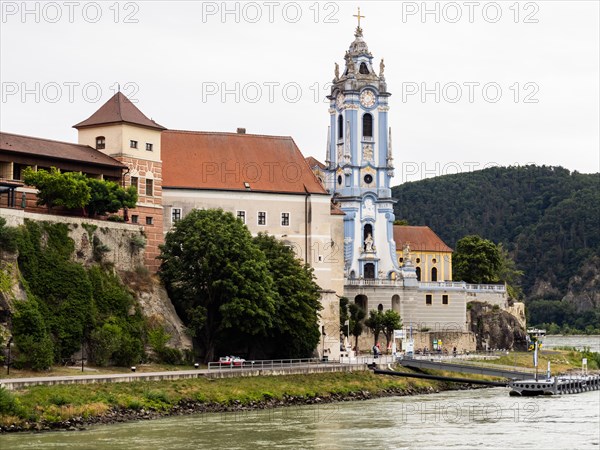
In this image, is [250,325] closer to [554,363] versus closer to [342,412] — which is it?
[342,412]

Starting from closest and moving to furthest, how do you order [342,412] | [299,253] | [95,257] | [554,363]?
[342,412] < [95,257] < [299,253] < [554,363]

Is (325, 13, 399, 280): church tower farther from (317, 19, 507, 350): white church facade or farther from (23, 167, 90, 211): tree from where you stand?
(23, 167, 90, 211): tree

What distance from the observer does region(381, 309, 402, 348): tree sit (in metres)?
105

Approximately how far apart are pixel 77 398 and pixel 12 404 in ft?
13.9

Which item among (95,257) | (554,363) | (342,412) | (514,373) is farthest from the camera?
(554,363)

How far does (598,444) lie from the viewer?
5569 cm

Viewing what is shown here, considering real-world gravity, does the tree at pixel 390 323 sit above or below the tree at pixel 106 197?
below

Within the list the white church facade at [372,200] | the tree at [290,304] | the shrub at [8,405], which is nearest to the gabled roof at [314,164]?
the white church facade at [372,200]

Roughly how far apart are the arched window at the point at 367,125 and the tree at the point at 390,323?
19.8 metres

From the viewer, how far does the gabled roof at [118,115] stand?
8625 cm

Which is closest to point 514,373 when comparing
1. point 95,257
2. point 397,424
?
point 397,424

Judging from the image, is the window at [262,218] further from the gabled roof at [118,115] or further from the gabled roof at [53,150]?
the gabled roof at [53,150]

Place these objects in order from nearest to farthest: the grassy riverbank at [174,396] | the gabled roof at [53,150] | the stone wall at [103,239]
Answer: the grassy riverbank at [174,396] < the stone wall at [103,239] < the gabled roof at [53,150]

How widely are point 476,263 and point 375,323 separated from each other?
2939 centimetres
